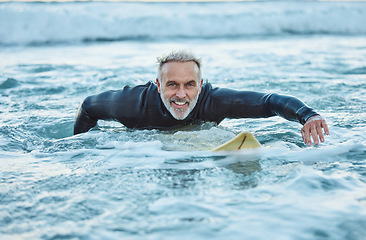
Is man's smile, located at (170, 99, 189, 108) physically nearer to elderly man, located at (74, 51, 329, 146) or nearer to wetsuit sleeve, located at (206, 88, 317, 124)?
elderly man, located at (74, 51, 329, 146)

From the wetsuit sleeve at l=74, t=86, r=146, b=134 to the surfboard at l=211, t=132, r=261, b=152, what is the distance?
3.27ft

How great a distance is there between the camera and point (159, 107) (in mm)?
3986

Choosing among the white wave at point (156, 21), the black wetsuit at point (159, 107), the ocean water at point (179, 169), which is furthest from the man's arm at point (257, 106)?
the white wave at point (156, 21)

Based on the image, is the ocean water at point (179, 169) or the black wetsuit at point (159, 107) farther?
the black wetsuit at point (159, 107)

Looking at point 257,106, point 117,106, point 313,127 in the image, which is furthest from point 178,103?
point 313,127

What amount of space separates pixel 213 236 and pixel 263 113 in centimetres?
191

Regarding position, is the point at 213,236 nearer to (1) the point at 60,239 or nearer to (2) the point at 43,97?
(1) the point at 60,239

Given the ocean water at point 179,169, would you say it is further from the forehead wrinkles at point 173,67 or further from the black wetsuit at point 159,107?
the forehead wrinkles at point 173,67

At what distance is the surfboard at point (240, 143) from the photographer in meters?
3.30

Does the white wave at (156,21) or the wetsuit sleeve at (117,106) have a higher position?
the white wave at (156,21)

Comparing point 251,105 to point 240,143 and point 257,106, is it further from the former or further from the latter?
point 240,143

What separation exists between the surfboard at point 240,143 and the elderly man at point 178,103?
49cm

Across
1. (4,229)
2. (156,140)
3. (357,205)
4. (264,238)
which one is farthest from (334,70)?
(4,229)

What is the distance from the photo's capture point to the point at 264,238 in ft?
6.98
